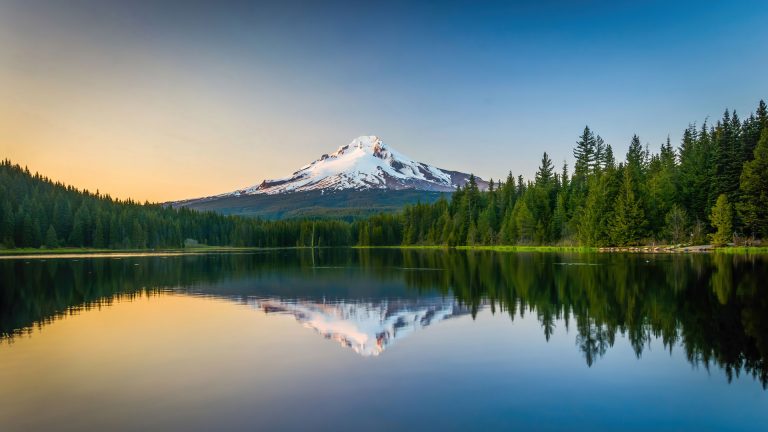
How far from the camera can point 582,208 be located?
110625 mm

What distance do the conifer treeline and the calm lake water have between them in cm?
5563

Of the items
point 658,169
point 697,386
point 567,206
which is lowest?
point 697,386

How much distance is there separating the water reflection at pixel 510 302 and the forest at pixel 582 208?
4405 cm

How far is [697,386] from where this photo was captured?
1445cm

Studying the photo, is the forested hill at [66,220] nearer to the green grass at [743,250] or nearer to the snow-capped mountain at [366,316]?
the snow-capped mountain at [366,316]

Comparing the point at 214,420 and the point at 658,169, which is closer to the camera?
the point at 214,420

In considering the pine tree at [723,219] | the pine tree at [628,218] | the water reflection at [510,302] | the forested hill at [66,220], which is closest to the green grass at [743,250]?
the pine tree at [723,219]

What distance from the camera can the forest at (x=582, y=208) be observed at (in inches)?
3374

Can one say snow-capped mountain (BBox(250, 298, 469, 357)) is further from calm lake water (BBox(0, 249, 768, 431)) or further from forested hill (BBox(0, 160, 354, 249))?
forested hill (BBox(0, 160, 354, 249))

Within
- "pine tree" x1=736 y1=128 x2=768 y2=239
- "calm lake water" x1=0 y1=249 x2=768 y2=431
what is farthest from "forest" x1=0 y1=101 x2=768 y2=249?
"calm lake water" x1=0 y1=249 x2=768 y2=431

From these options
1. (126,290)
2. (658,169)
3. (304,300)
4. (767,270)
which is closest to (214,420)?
(304,300)

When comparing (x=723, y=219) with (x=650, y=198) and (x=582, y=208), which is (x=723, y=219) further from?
(x=582, y=208)

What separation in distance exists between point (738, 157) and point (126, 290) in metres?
88.9

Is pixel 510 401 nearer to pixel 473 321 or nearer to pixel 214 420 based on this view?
pixel 214 420
